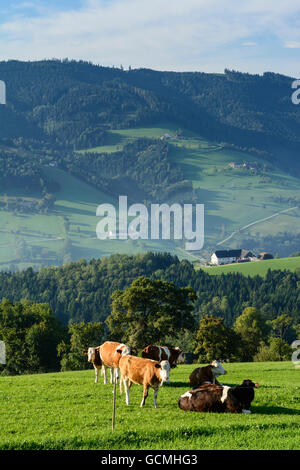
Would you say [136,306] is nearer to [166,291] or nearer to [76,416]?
[166,291]

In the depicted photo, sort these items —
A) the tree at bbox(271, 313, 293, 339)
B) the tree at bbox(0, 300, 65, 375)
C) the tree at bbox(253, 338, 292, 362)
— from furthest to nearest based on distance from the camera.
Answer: the tree at bbox(271, 313, 293, 339)
the tree at bbox(0, 300, 65, 375)
the tree at bbox(253, 338, 292, 362)

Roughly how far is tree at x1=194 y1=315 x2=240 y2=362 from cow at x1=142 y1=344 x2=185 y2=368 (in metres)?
39.9

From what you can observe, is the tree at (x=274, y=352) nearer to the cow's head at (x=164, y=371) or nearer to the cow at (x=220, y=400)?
the cow at (x=220, y=400)

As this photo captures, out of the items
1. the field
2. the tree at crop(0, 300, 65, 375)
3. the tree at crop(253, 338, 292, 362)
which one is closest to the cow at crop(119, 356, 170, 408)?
the field

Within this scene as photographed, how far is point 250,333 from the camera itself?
317 ft

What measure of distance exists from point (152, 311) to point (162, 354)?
28.8 meters

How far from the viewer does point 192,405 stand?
1942cm

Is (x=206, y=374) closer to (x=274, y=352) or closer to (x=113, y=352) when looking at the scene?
(x=113, y=352)

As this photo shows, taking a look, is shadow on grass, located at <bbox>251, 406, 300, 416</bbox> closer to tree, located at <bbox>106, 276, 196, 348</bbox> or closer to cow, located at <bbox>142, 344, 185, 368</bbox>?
cow, located at <bbox>142, 344, 185, 368</bbox>

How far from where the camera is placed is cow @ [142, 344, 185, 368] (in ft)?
82.5

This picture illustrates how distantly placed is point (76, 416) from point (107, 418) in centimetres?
106

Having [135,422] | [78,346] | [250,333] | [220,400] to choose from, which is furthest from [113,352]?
[250,333]
